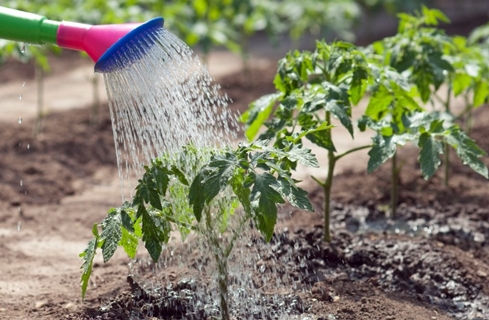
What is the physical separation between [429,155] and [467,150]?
206 mm

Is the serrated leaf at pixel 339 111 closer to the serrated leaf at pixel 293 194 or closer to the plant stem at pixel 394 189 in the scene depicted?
the serrated leaf at pixel 293 194

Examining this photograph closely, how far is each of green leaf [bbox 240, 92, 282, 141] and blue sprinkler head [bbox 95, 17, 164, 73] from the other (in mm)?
904

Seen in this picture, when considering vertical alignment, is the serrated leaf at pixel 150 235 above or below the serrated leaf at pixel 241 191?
below

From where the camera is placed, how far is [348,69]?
4055 millimetres

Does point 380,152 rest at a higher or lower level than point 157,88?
lower

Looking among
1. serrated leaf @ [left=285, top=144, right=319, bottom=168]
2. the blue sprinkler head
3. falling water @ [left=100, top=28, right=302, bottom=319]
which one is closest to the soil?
falling water @ [left=100, top=28, right=302, bottom=319]

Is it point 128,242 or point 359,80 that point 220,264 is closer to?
point 128,242

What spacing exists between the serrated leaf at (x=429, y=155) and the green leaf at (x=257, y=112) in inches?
28.9

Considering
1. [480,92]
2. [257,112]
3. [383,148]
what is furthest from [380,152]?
[480,92]

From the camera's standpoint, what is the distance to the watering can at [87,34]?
3334 mm

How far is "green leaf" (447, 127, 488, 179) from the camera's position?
398cm

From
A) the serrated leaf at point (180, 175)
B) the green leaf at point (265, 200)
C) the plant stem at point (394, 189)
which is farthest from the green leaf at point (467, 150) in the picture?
the serrated leaf at point (180, 175)

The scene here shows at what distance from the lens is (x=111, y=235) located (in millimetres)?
3260

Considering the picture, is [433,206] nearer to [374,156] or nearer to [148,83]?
[374,156]
